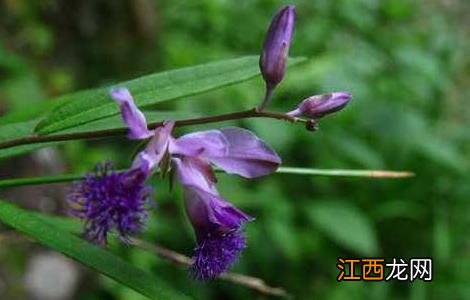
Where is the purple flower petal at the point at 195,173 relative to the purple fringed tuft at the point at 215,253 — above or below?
above

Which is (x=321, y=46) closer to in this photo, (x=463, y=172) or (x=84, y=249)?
(x=463, y=172)

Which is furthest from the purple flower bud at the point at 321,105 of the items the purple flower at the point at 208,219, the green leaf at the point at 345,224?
the green leaf at the point at 345,224

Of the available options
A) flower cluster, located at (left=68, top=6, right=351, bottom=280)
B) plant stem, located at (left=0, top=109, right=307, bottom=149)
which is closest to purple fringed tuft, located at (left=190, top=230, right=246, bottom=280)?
flower cluster, located at (left=68, top=6, right=351, bottom=280)

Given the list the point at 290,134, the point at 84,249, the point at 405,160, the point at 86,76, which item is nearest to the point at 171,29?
the point at 86,76

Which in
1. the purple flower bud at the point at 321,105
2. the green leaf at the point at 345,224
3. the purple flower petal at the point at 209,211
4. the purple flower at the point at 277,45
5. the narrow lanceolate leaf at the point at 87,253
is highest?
the purple flower at the point at 277,45

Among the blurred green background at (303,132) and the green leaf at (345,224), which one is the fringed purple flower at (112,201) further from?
the green leaf at (345,224)

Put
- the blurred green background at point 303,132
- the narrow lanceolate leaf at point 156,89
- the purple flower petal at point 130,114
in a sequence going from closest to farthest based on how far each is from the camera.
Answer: the purple flower petal at point 130,114 < the narrow lanceolate leaf at point 156,89 < the blurred green background at point 303,132

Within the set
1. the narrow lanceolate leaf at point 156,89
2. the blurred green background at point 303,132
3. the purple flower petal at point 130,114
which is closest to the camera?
the purple flower petal at point 130,114

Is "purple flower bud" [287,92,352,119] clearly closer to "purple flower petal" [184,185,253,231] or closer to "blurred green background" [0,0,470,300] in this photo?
"purple flower petal" [184,185,253,231]
